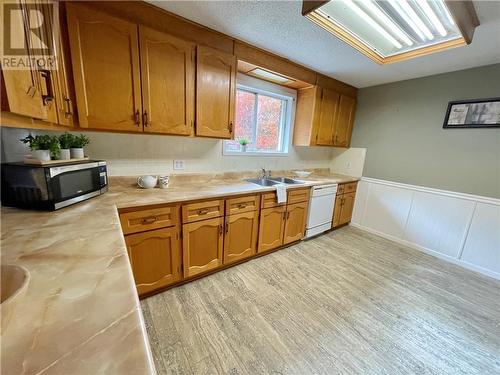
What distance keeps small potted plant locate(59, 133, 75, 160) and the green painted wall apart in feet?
12.2

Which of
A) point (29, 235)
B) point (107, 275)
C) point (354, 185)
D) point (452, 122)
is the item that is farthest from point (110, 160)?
point (452, 122)

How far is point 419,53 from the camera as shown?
1.95m

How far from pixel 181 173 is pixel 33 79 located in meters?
1.29

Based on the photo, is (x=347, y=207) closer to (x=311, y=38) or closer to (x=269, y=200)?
(x=269, y=200)

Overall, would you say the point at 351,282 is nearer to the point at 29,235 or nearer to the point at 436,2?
the point at 436,2

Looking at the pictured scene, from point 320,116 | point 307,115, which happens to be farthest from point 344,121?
point 307,115

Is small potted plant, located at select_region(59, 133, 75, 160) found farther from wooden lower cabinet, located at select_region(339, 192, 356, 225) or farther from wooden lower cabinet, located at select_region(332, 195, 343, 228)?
wooden lower cabinet, located at select_region(339, 192, 356, 225)

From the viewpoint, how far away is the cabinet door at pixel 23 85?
819mm

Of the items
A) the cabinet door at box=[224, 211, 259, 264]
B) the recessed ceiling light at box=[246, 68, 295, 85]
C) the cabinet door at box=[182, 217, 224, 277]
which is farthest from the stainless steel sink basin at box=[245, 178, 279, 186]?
the recessed ceiling light at box=[246, 68, 295, 85]

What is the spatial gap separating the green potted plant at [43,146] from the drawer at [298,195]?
2.08 metres

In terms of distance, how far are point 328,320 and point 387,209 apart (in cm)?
221

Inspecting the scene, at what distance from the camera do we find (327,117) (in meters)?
2.96

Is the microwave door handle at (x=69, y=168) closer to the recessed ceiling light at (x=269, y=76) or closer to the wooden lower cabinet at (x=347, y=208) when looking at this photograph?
the recessed ceiling light at (x=269, y=76)

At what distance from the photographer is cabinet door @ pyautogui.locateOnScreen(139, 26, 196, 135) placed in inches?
61.2
